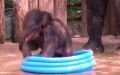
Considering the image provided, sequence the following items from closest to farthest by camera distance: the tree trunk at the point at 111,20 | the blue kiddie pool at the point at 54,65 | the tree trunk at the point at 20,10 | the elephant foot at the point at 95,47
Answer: the blue kiddie pool at the point at 54,65, the elephant foot at the point at 95,47, the tree trunk at the point at 20,10, the tree trunk at the point at 111,20

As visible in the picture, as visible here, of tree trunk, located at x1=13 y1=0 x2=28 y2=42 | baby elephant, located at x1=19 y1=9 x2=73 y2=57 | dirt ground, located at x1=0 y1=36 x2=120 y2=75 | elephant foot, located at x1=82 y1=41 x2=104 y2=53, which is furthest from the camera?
tree trunk, located at x1=13 y1=0 x2=28 y2=42

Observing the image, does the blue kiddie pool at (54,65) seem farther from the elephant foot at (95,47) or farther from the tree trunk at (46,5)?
the tree trunk at (46,5)

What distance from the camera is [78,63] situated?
2961mm

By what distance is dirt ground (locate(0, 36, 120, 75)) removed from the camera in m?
4.16

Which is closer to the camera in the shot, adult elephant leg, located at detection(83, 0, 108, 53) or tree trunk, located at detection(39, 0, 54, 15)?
adult elephant leg, located at detection(83, 0, 108, 53)

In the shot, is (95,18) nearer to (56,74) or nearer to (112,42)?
(112,42)

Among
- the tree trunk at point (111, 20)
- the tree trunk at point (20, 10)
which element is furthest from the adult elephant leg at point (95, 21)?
the tree trunk at point (111, 20)

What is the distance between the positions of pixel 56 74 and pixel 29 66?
0.67 feet

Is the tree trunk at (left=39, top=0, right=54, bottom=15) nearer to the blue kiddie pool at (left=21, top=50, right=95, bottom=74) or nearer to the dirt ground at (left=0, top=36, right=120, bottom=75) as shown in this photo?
the dirt ground at (left=0, top=36, right=120, bottom=75)

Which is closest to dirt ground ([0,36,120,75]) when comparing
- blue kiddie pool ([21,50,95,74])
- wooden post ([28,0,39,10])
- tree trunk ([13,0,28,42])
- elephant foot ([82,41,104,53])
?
elephant foot ([82,41,104,53])

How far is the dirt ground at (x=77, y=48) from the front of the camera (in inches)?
164

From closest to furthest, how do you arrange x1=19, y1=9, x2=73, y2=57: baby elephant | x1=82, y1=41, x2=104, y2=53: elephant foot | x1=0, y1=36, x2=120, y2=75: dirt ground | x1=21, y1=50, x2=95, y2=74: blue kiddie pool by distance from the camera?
1. x1=21, y1=50, x2=95, y2=74: blue kiddie pool
2. x1=19, y1=9, x2=73, y2=57: baby elephant
3. x1=0, y1=36, x2=120, y2=75: dirt ground
4. x1=82, y1=41, x2=104, y2=53: elephant foot

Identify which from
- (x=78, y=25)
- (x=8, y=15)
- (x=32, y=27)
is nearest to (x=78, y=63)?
(x=32, y=27)

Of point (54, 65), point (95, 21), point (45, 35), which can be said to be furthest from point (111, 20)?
point (54, 65)
